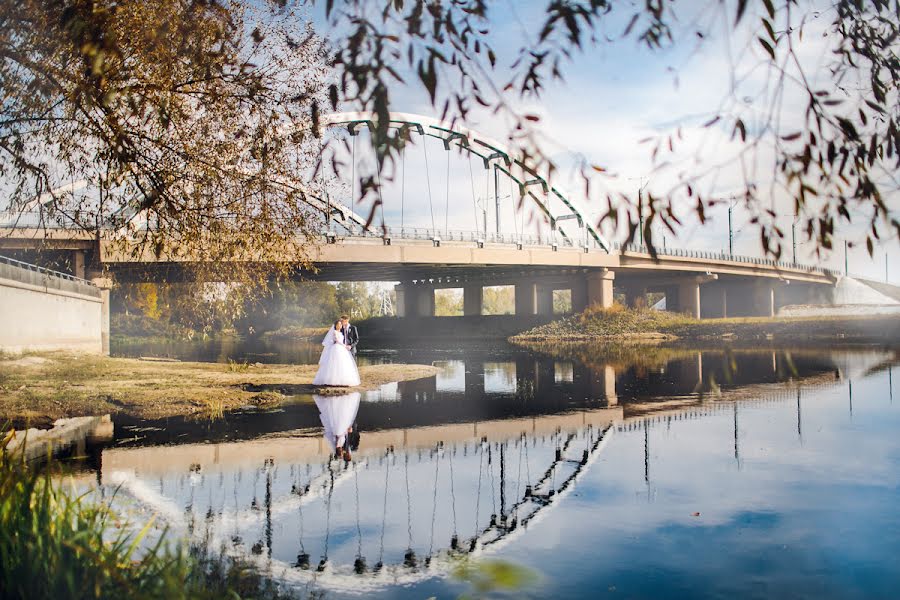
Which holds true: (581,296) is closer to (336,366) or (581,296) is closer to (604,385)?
(604,385)

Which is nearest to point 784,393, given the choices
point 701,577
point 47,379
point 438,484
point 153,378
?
point 438,484

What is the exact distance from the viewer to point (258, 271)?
454 inches

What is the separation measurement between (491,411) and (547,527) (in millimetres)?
9474

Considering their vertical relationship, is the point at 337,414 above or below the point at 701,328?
below

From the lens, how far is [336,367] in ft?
68.7

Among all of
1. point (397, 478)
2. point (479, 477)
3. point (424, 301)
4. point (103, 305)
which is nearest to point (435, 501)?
point (397, 478)

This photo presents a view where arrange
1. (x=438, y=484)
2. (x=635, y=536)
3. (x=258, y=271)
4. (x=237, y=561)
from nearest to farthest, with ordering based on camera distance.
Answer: (x=237, y=561), (x=635, y=536), (x=438, y=484), (x=258, y=271)

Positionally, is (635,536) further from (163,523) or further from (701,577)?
(163,523)

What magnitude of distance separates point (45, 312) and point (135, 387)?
52.6ft

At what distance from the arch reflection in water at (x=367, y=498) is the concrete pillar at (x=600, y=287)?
59.9 metres

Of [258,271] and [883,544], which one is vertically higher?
[258,271]

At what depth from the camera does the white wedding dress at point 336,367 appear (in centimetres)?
2050

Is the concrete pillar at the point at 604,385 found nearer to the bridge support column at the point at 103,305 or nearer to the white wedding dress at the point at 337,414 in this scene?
the white wedding dress at the point at 337,414

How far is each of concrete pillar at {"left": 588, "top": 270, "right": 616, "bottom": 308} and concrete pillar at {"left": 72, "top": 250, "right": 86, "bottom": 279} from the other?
4424cm
